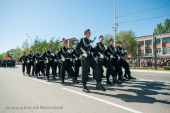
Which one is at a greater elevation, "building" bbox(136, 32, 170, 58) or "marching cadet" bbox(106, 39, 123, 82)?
"building" bbox(136, 32, 170, 58)

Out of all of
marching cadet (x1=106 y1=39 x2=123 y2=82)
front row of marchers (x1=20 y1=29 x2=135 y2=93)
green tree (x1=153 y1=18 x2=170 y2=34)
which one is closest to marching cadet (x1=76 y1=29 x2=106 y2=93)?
front row of marchers (x1=20 y1=29 x2=135 y2=93)

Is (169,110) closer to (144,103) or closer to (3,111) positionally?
(144,103)

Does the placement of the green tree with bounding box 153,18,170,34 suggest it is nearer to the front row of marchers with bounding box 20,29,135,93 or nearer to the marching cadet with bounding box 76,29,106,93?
the front row of marchers with bounding box 20,29,135,93

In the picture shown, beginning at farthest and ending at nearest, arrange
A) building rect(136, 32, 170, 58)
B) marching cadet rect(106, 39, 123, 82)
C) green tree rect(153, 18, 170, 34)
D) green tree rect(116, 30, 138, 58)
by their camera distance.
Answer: green tree rect(153, 18, 170, 34) < building rect(136, 32, 170, 58) < green tree rect(116, 30, 138, 58) < marching cadet rect(106, 39, 123, 82)

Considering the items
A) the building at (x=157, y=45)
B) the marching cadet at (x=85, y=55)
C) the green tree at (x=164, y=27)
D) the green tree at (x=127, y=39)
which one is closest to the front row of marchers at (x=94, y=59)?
the marching cadet at (x=85, y=55)

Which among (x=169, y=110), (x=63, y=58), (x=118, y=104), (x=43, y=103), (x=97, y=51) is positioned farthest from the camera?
(x=63, y=58)

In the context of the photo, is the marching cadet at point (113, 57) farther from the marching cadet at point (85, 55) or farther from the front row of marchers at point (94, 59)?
the marching cadet at point (85, 55)

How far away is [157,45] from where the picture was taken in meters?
48.5

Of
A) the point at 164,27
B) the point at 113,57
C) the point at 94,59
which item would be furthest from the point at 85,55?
the point at 164,27

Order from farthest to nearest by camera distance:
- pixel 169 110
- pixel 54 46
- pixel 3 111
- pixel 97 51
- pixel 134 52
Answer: pixel 54 46 → pixel 134 52 → pixel 97 51 → pixel 3 111 → pixel 169 110

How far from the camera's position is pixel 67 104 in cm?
358

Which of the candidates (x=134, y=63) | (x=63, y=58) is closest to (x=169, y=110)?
(x=63, y=58)

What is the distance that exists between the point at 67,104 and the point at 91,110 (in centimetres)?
81

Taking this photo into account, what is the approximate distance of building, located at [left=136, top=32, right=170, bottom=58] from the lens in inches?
1809
